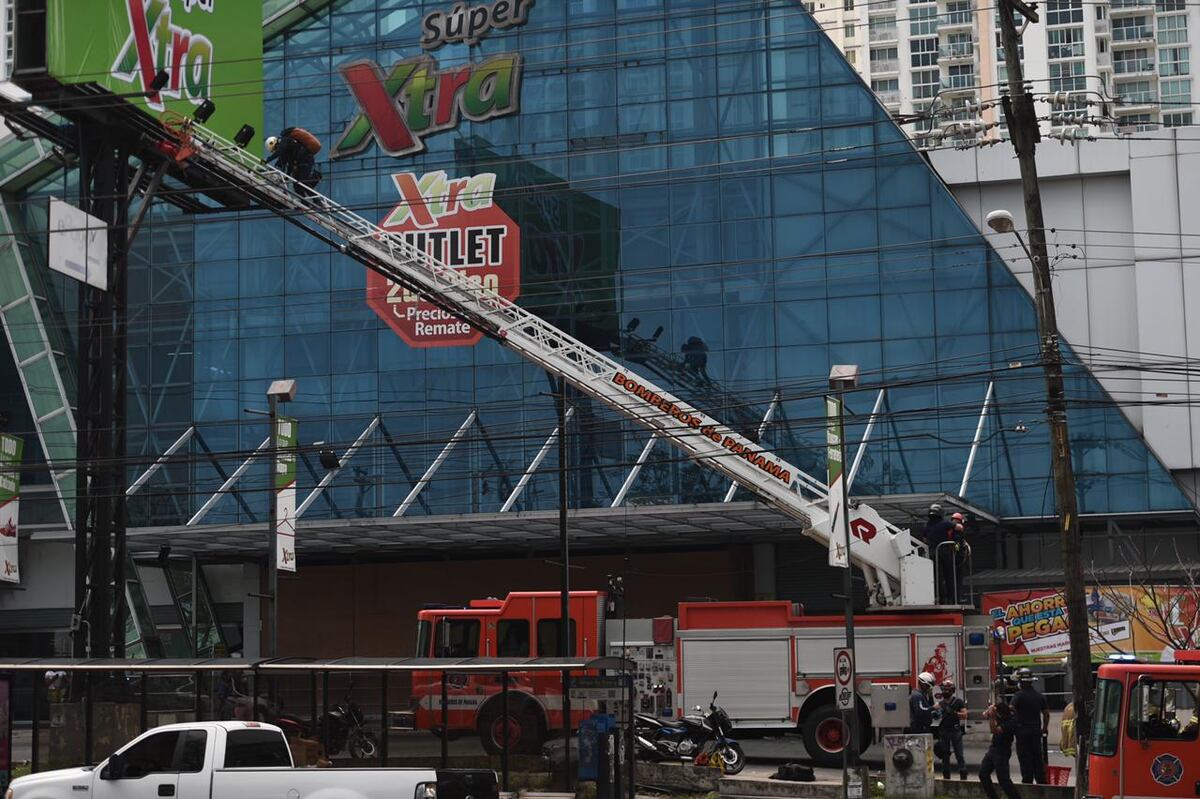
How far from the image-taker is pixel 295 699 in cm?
2517

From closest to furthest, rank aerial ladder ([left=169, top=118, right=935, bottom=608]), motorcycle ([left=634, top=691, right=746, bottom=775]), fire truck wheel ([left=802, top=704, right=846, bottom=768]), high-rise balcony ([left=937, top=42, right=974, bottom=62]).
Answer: motorcycle ([left=634, top=691, right=746, bottom=775]) → fire truck wheel ([left=802, top=704, right=846, bottom=768]) → aerial ladder ([left=169, top=118, right=935, bottom=608]) → high-rise balcony ([left=937, top=42, right=974, bottom=62])

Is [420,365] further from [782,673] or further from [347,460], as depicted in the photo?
[782,673]

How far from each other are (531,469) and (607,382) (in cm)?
1107

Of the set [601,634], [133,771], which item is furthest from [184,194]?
[133,771]

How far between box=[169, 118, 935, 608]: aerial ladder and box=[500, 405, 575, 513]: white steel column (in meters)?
8.48

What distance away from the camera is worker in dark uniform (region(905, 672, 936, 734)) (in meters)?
27.7

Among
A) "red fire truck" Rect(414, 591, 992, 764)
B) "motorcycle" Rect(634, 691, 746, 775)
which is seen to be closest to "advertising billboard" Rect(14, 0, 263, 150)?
"red fire truck" Rect(414, 591, 992, 764)

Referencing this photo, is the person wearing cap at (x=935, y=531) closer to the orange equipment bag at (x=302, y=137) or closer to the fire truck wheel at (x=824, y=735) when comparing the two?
the fire truck wheel at (x=824, y=735)

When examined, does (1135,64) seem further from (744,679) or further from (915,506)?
(744,679)

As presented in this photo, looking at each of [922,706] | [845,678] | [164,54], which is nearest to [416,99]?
[164,54]

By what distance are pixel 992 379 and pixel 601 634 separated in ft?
63.5

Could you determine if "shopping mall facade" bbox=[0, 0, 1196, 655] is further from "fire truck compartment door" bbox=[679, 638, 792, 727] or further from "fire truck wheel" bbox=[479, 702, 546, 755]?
"fire truck wheel" bbox=[479, 702, 546, 755]

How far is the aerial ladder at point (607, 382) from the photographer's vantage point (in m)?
31.8

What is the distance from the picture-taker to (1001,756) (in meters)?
23.9
